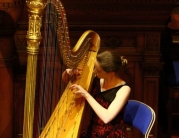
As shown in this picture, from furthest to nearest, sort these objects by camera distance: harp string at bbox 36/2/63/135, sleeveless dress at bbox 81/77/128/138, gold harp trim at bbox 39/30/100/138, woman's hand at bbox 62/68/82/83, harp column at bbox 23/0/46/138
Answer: woman's hand at bbox 62/68/82/83
sleeveless dress at bbox 81/77/128/138
gold harp trim at bbox 39/30/100/138
harp string at bbox 36/2/63/135
harp column at bbox 23/0/46/138

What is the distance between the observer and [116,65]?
2.69 metres

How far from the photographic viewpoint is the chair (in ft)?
8.34

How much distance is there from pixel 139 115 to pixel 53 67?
1.98 feet

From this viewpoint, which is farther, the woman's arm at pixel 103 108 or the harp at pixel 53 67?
the woman's arm at pixel 103 108

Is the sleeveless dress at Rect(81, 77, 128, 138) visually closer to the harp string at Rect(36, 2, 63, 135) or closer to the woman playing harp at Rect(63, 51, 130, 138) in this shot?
the woman playing harp at Rect(63, 51, 130, 138)

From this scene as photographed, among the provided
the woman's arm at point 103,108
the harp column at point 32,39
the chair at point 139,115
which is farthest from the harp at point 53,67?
the chair at point 139,115

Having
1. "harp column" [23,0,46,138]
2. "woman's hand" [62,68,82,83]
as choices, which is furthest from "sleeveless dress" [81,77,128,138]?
"harp column" [23,0,46,138]

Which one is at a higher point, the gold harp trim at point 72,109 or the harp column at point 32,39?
the harp column at point 32,39

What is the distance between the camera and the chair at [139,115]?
8.34 feet

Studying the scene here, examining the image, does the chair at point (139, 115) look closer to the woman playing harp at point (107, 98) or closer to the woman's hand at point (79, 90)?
the woman playing harp at point (107, 98)

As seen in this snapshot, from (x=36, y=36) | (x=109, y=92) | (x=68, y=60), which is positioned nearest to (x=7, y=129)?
(x=109, y=92)

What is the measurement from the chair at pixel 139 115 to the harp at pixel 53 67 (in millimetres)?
309

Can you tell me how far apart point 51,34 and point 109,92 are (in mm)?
721

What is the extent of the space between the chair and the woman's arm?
0.49ft
